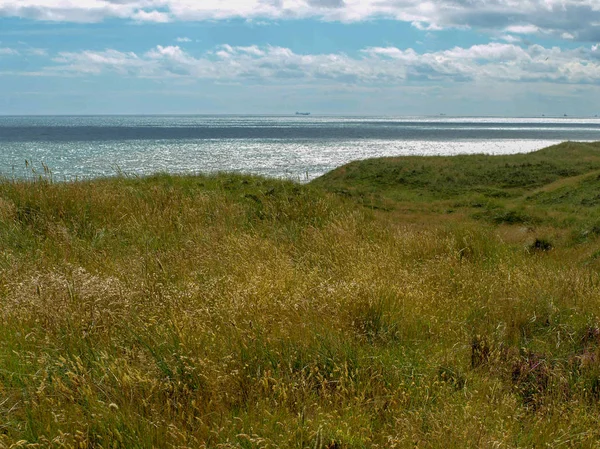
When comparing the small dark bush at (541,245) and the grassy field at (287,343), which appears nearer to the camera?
the grassy field at (287,343)

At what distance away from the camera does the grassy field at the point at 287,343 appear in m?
3.43

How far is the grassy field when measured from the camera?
11.2 feet

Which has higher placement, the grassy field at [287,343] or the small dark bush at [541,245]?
the grassy field at [287,343]

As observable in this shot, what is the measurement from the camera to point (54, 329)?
4.64 meters

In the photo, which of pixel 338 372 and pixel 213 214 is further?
pixel 213 214

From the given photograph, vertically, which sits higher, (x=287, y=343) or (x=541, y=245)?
(x=287, y=343)

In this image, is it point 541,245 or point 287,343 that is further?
point 541,245

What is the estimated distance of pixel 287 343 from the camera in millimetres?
4422

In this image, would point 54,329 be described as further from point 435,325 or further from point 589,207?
point 589,207

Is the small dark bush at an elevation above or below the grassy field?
below

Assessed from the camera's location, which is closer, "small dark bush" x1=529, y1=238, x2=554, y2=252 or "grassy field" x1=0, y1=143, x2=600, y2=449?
"grassy field" x1=0, y1=143, x2=600, y2=449

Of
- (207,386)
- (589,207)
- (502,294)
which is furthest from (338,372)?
(589,207)

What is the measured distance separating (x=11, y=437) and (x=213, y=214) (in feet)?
24.9

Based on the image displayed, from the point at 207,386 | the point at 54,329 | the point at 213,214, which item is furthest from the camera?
the point at 213,214
